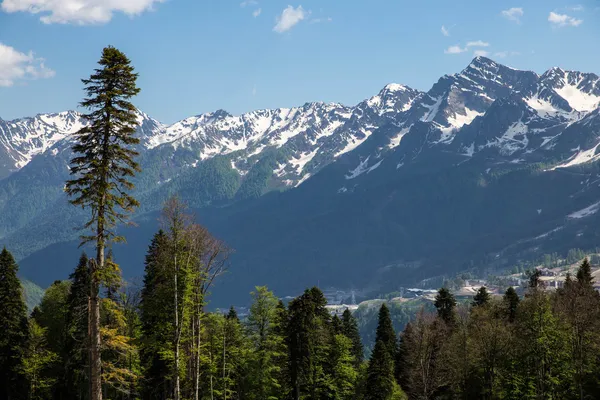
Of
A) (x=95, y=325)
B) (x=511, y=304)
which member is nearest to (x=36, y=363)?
(x=95, y=325)

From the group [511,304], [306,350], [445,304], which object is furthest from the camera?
[445,304]

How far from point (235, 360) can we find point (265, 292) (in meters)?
8.21

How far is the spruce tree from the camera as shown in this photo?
33844 millimetres

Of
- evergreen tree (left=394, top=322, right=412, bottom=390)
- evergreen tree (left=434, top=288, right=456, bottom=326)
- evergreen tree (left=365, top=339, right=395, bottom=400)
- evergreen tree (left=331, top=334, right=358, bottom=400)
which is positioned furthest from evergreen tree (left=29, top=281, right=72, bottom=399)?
evergreen tree (left=434, top=288, right=456, bottom=326)

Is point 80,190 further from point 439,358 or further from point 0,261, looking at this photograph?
point 439,358

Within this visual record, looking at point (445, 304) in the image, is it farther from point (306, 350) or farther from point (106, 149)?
point (106, 149)

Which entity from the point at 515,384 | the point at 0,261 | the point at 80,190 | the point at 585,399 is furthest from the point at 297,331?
the point at 80,190

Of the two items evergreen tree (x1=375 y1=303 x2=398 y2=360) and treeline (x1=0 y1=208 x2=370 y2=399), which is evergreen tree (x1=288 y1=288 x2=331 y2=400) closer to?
treeline (x1=0 y1=208 x2=370 y2=399)

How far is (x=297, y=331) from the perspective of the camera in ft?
229

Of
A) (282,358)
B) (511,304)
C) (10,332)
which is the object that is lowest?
(282,358)

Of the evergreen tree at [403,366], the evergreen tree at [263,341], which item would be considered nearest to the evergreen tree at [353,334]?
the evergreen tree at [403,366]

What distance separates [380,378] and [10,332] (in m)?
42.3

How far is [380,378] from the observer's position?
71750 mm

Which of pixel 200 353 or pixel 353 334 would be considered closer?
pixel 200 353
